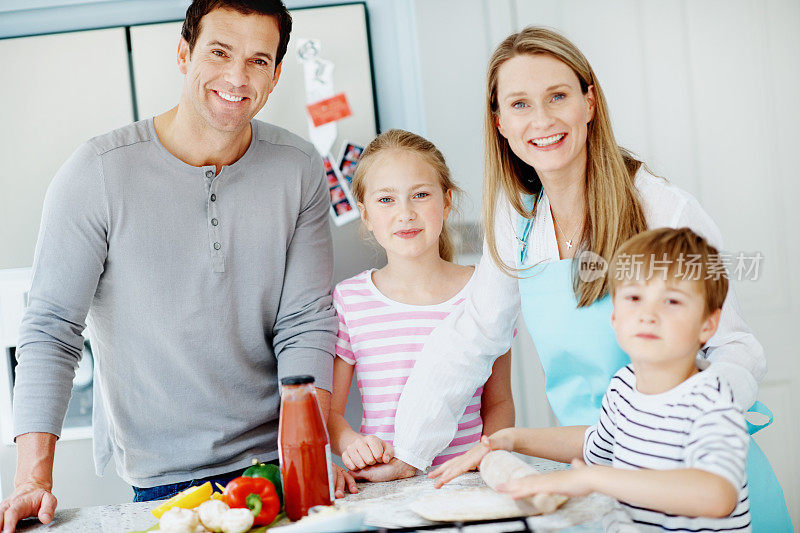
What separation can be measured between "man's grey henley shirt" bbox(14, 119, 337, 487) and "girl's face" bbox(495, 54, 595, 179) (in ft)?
1.83

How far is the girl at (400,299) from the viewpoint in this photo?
1.61 m

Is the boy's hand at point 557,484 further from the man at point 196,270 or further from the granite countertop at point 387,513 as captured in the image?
the man at point 196,270

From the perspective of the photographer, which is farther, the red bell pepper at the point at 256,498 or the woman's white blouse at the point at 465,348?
the woman's white blouse at the point at 465,348

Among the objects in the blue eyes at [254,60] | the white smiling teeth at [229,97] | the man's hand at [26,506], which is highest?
the blue eyes at [254,60]

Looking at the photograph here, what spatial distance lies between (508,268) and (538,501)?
21.4 inches

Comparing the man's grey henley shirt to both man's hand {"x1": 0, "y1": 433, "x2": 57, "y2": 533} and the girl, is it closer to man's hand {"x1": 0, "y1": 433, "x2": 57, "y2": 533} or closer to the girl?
the girl

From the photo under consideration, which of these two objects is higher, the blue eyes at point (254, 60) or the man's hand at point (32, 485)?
the blue eyes at point (254, 60)

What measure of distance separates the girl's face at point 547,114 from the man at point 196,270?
21.7 inches

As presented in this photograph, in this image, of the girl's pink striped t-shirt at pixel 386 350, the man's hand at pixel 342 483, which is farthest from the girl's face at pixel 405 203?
the man's hand at pixel 342 483

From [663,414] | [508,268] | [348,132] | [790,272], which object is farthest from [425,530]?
[790,272]

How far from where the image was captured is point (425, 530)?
0.92 m

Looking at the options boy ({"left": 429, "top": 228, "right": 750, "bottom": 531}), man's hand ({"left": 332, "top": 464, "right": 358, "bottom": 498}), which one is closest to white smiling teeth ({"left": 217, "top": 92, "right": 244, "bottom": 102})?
man's hand ({"left": 332, "top": 464, "right": 358, "bottom": 498})

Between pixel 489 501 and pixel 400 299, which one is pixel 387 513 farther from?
pixel 400 299

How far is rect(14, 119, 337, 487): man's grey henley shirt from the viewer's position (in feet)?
4.91
